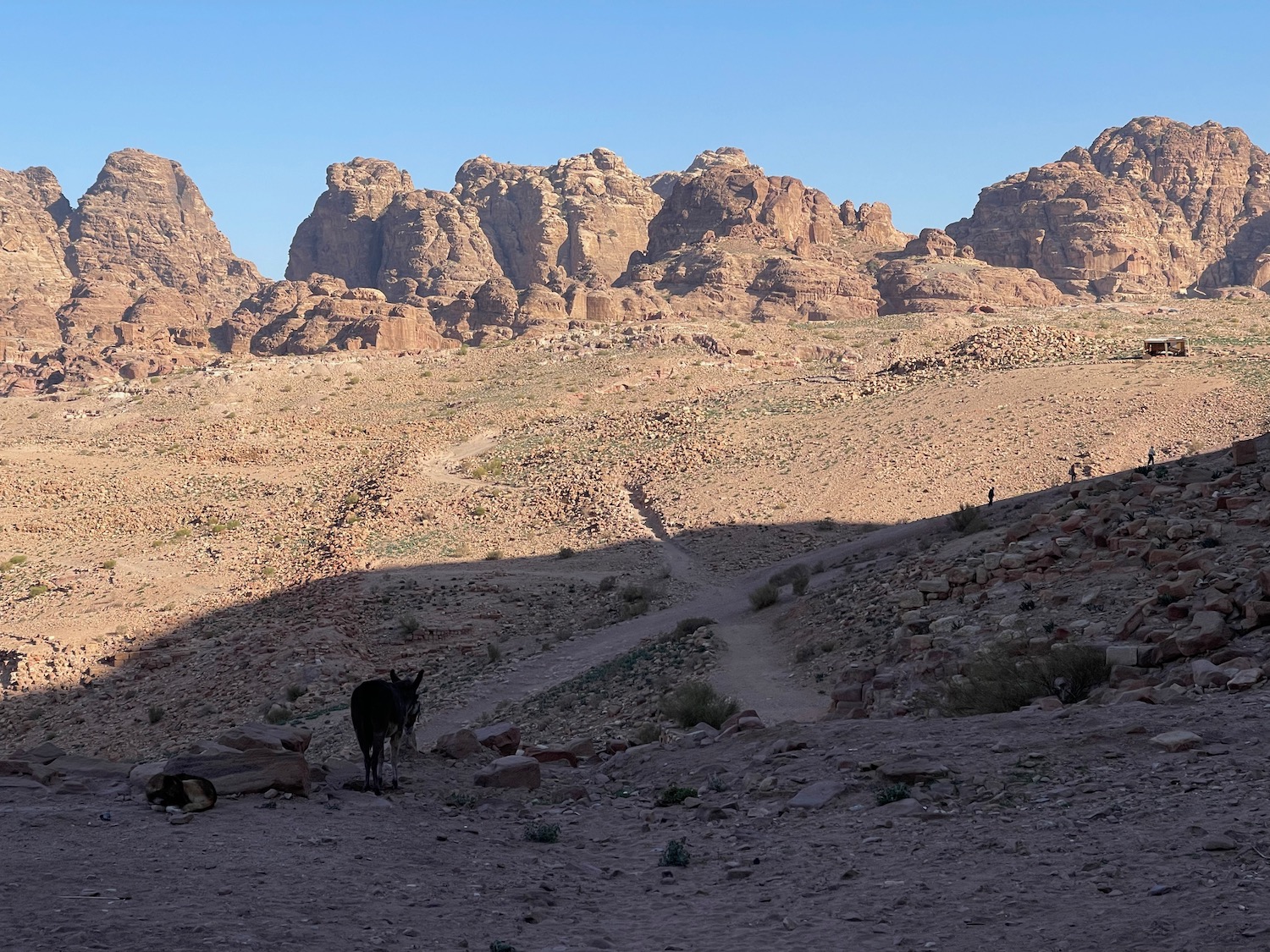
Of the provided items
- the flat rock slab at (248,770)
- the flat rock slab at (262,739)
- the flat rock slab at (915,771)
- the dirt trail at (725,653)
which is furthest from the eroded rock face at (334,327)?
the flat rock slab at (915,771)

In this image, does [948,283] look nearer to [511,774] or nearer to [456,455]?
[456,455]

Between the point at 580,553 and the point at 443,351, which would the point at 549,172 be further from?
the point at 580,553

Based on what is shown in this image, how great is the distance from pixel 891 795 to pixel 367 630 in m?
17.4

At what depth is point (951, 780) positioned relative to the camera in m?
8.00

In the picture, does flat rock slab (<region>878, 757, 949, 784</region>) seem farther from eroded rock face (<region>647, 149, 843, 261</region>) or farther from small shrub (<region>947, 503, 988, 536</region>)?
eroded rock face (<region>647, 149, 843, 261</region>)

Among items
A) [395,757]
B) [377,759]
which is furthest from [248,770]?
[395,757]

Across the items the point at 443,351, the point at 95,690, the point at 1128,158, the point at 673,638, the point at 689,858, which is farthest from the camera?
the point at 1128,158

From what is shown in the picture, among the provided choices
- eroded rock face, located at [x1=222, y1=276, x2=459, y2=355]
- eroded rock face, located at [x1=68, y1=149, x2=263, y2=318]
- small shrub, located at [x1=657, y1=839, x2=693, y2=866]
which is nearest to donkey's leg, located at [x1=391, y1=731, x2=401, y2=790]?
small shrub, located at [x1=657, y1=839, x2=693, y2=866]

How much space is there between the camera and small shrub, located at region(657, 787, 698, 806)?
8867 mm

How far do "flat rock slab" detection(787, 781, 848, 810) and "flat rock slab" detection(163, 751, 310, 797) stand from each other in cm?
360

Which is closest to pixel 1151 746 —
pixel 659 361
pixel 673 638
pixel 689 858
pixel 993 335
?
pixel 689 858

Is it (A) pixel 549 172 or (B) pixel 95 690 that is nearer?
(B) pixel 95 690

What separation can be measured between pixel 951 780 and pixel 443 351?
202 ft

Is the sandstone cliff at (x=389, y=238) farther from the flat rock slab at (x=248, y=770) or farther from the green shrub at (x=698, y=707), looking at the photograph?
the flat rock slab at (x=248, y=770)
